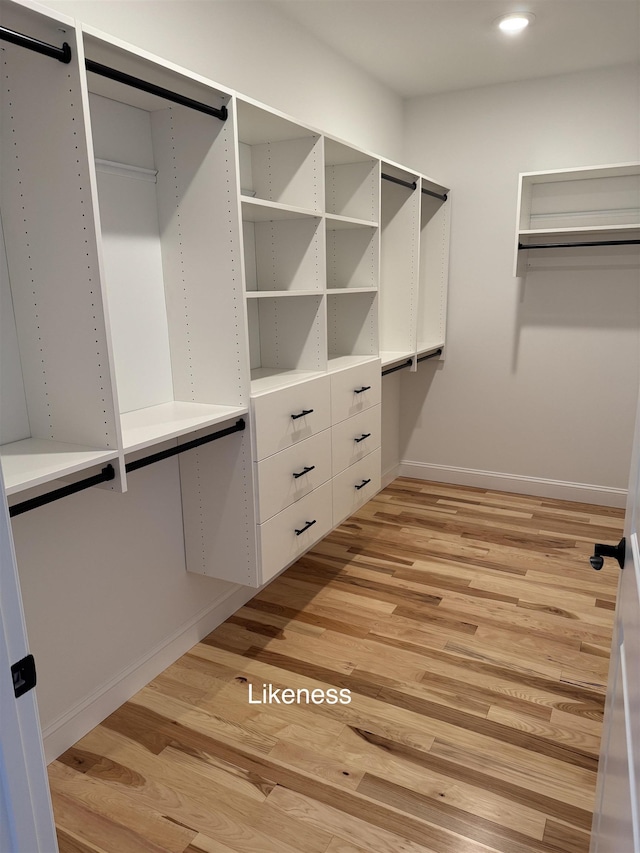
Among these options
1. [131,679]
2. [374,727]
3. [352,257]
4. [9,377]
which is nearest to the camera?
[9,377]

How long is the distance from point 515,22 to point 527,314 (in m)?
1.67

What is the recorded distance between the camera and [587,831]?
1.65m

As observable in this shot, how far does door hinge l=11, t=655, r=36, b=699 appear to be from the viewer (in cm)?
91

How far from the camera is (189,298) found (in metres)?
2.15

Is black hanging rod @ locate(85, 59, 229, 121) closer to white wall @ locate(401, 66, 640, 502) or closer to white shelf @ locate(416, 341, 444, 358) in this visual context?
white shelf @ locate(416, 341, 444, 358)

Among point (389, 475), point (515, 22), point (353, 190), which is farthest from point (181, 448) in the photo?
point (389, 475)

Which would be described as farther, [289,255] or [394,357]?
[394,357]

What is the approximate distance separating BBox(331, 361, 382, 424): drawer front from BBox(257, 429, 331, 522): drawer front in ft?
0.48

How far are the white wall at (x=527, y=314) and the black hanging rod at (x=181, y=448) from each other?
2.49 meters

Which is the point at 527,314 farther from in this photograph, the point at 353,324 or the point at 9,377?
the point at 9,377

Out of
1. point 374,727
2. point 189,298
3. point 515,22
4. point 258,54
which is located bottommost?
point 374,727

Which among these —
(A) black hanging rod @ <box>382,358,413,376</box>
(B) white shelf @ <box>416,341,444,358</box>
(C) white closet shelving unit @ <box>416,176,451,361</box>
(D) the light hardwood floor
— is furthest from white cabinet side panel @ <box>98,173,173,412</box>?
(C) white closet shelving unit @ <box>416,176,451,361</box>

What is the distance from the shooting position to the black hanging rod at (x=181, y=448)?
1750 mm

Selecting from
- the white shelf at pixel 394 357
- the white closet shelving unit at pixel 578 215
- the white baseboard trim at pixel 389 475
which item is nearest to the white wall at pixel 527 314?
the white closet shelving unit at pixel 578 215
